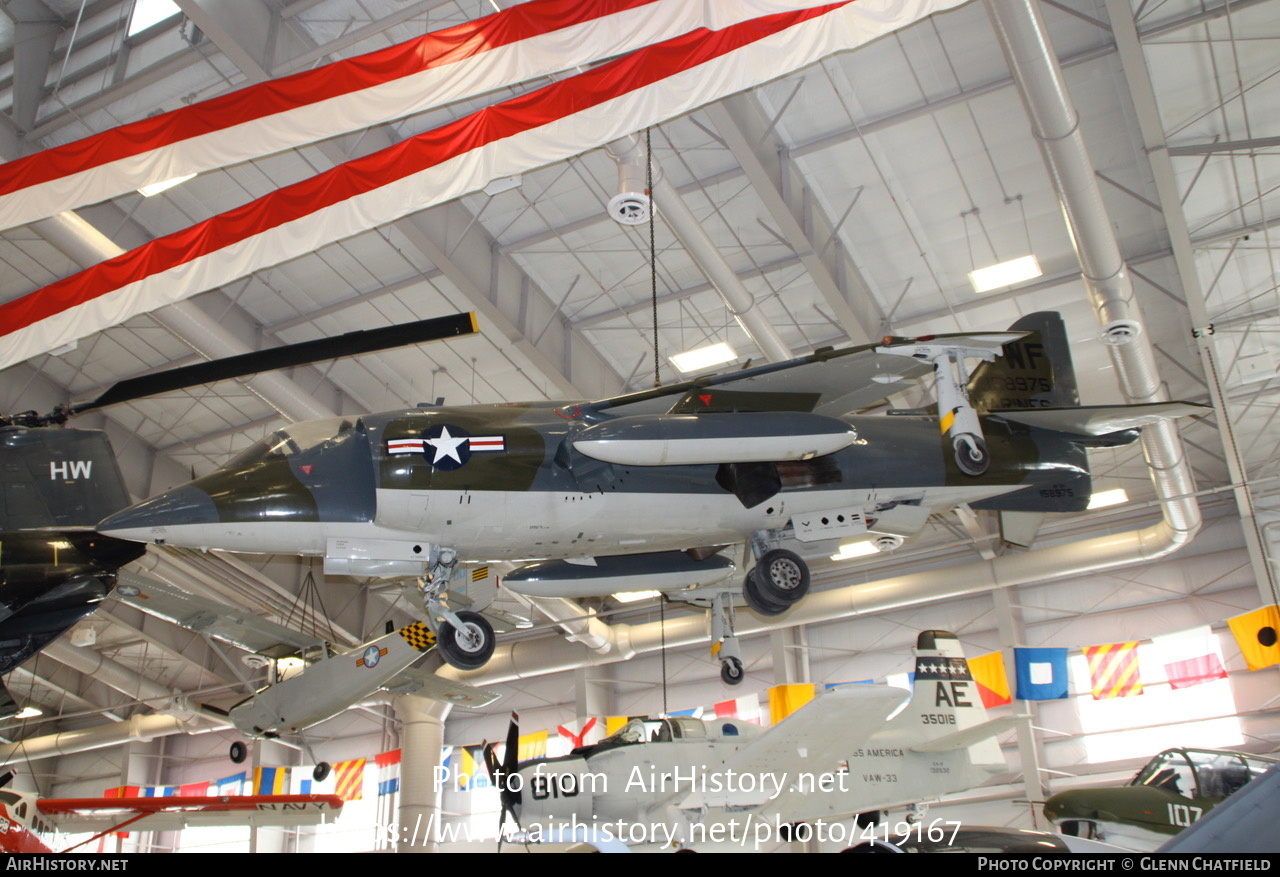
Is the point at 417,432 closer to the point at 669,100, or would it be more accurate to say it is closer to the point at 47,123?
the point at 669,100

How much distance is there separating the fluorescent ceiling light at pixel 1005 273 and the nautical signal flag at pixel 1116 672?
8.49 m

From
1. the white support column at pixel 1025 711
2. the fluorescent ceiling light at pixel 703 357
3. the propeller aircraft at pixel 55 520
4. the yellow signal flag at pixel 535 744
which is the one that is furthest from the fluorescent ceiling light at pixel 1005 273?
the yellow signal flag at pixel 535 744

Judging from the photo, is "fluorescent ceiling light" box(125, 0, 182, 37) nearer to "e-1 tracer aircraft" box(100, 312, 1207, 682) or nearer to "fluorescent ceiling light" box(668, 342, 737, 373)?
"e-1 tracer aircraft" box(100, 312, 1207, 682)

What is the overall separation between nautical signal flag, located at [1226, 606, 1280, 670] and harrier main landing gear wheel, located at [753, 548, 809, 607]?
272 inches

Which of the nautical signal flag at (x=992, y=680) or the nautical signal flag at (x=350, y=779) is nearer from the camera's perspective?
the nautical signal flag at (x=992, y=680)

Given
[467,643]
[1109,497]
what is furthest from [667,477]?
[1109,497]

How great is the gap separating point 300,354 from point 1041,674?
1542 cm

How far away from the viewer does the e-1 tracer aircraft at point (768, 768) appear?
902cm

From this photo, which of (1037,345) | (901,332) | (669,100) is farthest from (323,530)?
(901,332)

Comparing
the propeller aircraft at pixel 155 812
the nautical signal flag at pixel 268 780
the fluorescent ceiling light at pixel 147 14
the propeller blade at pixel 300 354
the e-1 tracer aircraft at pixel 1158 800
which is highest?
the fluorescent ceiling light at pixel 147 14

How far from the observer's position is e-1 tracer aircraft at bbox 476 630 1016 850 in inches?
355

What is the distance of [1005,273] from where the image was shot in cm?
1411

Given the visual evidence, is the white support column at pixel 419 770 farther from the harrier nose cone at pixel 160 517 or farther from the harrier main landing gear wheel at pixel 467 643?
the harrier nose cone at pixel 160 517

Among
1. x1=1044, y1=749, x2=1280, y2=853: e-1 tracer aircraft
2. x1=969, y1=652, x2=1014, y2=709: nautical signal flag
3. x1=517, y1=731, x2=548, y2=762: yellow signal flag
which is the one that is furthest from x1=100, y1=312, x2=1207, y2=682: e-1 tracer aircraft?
x1=517, y1=731, x2=548, y2=762: yellow signal flag
